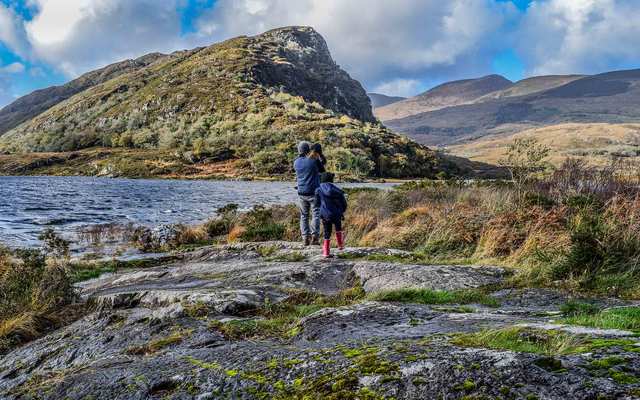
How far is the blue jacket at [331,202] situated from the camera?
1188 cm

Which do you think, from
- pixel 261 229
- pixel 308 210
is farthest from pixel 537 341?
pixel 261 229

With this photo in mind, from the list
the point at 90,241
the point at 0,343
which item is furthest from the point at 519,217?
the point at 90,241

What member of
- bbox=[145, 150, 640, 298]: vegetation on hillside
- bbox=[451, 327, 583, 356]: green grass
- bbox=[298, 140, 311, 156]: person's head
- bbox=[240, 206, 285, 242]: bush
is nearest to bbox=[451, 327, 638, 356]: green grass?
bbox=[451, 327, 583, 356]: green grass

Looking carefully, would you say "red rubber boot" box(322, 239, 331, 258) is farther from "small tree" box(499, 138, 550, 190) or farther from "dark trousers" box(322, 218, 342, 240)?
"small tree" box(499, 138, 550, 190)

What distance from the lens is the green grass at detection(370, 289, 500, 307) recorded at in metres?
7.07

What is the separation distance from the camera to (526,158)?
18016 mm

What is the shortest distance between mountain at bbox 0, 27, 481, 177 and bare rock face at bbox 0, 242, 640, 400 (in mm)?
94267

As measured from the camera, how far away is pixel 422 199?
22.9 m

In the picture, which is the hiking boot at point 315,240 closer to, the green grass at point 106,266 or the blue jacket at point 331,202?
the blue jacket at point 331,202

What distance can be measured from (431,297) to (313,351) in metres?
3.70

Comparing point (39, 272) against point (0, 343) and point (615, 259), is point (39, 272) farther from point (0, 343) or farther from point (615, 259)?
point (615, 259)

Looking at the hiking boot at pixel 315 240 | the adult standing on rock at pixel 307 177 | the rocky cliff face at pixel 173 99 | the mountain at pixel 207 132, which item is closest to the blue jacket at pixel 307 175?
the adult standing on rock at pixel 307 177

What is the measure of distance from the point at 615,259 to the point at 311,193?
290 inches

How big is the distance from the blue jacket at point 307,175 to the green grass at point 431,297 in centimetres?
625
